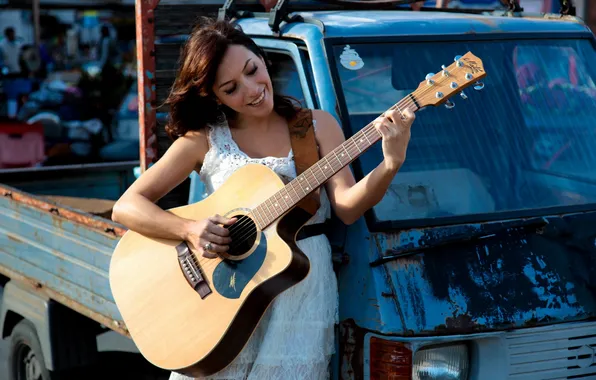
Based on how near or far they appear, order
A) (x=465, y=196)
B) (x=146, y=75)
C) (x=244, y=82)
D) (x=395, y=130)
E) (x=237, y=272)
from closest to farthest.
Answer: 1. (x=395, y=130)
2. (x=237, y=272)
3. (x=244, y=82)
4. (x=465, y=196)
5. (x=146, y=75)

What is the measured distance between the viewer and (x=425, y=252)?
2.58 m

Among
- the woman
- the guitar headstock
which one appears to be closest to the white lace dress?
the woman

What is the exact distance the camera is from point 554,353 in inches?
99.6

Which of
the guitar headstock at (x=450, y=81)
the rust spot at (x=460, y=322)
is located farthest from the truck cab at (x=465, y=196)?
the guitar headstock at (x=450, y=81)

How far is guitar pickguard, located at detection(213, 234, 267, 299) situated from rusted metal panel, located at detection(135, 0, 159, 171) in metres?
1.29

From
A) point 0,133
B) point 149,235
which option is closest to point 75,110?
point 0,133

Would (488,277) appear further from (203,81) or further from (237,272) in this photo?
(203,81)

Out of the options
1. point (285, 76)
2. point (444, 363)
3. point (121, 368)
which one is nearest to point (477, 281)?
point (444, 363)

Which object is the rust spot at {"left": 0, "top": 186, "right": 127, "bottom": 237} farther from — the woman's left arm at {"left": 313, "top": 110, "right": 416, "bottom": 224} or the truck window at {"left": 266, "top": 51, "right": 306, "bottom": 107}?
the woman's left arm at {"left": 313, "top": 110, "right": 416, "bottom": 224}

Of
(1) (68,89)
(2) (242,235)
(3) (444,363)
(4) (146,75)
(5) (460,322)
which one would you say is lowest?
(3) (444,363)

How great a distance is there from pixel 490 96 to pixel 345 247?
2.93 ft

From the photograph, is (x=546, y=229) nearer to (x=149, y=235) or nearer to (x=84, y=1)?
(x=149, y=235)

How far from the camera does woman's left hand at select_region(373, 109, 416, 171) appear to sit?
2273 mm

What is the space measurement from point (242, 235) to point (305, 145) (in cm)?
34
